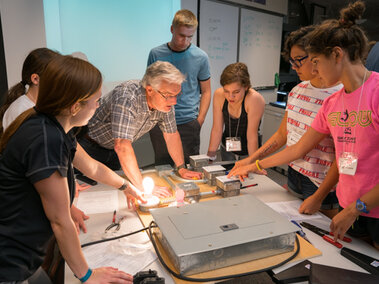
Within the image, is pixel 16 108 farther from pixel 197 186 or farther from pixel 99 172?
pixel 197 186

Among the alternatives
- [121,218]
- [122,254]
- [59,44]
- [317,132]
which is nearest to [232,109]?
[317,132]

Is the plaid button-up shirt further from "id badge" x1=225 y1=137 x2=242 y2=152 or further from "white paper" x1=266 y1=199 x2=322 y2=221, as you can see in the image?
"white paper" x1=266 y1=199 x2=322 y2=221

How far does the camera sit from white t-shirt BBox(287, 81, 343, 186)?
1642mm

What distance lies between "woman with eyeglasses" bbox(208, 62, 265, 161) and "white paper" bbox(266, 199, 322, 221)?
2.49ft

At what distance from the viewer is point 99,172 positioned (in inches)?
58.5

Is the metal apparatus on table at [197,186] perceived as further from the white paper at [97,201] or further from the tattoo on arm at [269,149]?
the tattoo on arm at [269,149]

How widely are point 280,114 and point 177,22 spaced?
2.35 metres

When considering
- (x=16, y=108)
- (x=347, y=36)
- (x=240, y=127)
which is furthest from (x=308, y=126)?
(x=16, y=108)

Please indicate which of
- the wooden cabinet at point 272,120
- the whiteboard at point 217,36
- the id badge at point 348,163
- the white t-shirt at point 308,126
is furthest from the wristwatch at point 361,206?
the whiteboard at point 217,36

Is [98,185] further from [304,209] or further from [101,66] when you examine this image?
[101,66]

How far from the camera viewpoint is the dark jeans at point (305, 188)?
5.48 feet

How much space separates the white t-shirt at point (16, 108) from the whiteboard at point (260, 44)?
150 inches

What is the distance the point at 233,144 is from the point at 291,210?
0.92 metres

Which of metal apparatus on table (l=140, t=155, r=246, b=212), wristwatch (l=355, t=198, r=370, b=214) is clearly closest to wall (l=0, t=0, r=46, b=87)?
metal apparatus on table (l=140, t=155, r=246, b=212)
